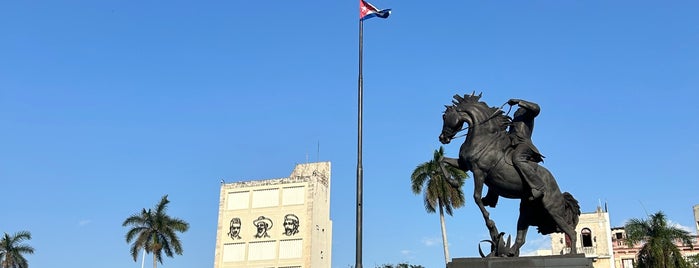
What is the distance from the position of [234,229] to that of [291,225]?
254 inches

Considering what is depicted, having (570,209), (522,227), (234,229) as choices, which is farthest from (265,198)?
(570,209)

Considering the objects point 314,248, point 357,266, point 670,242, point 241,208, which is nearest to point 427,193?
point 670,242

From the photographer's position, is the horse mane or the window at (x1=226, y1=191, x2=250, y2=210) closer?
the horse mane

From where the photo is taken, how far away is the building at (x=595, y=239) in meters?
58.5

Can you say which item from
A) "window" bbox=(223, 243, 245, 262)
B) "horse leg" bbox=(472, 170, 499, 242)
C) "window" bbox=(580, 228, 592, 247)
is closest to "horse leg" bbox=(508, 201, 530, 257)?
"horse leg" bbox=(472, 170, 499, 242)

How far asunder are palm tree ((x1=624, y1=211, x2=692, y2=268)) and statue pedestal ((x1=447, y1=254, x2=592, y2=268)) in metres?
32.7

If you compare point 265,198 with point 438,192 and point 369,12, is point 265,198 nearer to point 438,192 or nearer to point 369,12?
point 438,192

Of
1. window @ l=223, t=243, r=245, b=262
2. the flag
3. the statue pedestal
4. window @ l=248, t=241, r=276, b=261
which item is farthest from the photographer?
window @ l=223, t=243, r=245, b=262

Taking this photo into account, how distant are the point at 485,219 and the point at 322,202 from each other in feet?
184

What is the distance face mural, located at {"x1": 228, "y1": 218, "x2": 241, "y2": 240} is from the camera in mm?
67812

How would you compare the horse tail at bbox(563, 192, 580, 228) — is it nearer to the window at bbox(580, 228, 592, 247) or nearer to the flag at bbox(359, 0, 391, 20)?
the flag at bbox(359, 0, 391, 20)

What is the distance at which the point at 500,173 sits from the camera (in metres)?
12.7

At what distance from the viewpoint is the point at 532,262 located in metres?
12.0

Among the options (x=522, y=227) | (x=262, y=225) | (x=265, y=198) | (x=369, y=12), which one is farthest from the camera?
(x=265, y=198)
